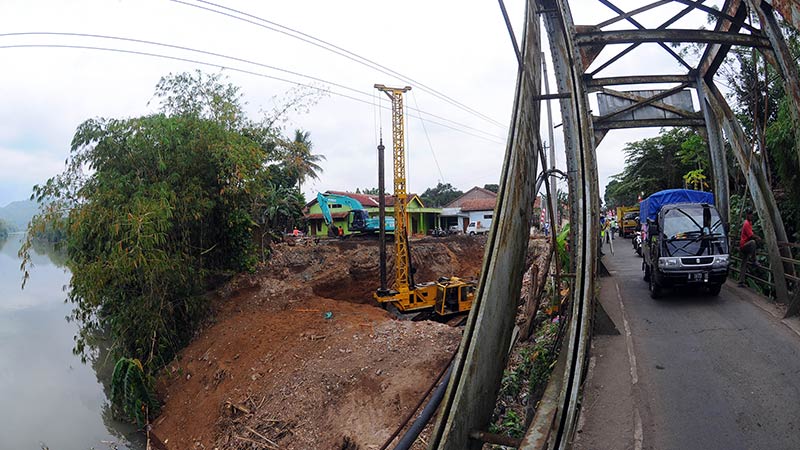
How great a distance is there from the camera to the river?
1312 cm

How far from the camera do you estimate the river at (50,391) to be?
1312cm

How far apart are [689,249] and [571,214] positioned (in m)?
4.44

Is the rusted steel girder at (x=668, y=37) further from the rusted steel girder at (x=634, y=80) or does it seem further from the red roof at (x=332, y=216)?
the red roof at (x=332, y=216)

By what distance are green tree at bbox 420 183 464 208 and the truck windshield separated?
5855 centimetres

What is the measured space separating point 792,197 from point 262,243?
63.5 ft

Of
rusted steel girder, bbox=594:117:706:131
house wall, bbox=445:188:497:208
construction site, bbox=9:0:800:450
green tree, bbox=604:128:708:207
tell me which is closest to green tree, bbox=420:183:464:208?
house wall, bbox=445:188:497:208

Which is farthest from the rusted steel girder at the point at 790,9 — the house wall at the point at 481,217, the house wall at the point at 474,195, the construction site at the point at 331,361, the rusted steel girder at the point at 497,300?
the house wall at the point at 474,195

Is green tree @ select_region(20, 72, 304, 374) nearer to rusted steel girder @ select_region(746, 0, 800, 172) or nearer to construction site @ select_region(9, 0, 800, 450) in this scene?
construction site @ select_region(9, 0, 800, 450)

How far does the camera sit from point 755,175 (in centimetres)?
868

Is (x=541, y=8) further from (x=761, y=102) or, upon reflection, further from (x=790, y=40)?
(x=761, y=102)

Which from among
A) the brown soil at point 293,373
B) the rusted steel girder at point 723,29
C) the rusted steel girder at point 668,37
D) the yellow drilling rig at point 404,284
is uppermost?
the rusted steel girder at point 723,29

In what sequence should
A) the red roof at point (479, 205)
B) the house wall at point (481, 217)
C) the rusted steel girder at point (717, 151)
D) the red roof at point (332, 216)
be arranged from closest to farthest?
the rusted steel girder at point (717, 151), the red roof at point (332, 216), the house wall at point (481, 217), the red roof at point (479, 205)

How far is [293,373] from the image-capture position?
1233 centimetres

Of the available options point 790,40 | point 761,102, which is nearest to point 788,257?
point 790,40
